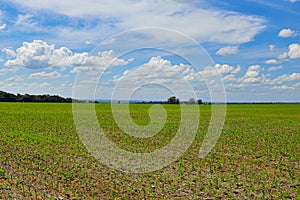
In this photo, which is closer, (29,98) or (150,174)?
(150,174)

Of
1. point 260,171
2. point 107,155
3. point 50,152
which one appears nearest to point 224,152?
point 260,171

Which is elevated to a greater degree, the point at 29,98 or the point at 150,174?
the point at 29,98

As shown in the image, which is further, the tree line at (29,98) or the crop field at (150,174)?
the tree line at (29,98)

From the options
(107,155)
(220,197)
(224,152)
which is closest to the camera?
(220,197)

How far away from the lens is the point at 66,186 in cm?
1126

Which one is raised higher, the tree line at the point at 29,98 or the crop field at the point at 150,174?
the tree line at the point at 29,98

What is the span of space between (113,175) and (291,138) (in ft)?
48.9

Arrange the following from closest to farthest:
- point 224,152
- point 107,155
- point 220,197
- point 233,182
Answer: point 220,197 < point 233,182 < point 107,155 < point 224,152

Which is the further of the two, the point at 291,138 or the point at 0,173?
the point at 291,138

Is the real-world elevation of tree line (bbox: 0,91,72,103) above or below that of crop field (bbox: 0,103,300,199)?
above

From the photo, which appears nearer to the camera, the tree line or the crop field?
the crop field

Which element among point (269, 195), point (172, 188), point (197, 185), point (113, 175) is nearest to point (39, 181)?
point (113, 175)

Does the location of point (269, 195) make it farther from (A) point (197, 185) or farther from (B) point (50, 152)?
(B) point (50, 152)

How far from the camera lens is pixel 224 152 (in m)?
17.8
